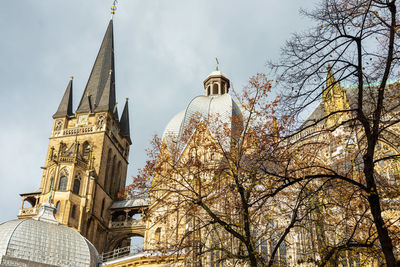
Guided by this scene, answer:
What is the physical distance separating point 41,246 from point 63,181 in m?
14.8

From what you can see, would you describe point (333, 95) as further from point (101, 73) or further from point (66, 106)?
point (101, 73)

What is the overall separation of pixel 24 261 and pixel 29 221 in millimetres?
4417

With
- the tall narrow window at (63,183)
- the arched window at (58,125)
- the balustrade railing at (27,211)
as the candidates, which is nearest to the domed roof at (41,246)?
the tall narrow window at (63,183)

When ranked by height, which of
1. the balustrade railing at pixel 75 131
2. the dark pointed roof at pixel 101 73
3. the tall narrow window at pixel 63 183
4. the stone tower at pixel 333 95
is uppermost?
the dark pointed roof at pixel 101 73

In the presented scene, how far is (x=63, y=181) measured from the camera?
165ft

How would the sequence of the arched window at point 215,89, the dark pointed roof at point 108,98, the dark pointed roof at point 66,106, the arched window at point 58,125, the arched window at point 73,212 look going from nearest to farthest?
the arched window at point 73,212 < the arched window at point 215,89 < the dark pointed roof at point 108,98 < the arched window at point 58,125 < the dark pointed roof at point 66,106

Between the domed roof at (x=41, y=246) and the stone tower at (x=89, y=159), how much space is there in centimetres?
847

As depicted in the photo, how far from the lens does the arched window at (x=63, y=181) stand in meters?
49.8

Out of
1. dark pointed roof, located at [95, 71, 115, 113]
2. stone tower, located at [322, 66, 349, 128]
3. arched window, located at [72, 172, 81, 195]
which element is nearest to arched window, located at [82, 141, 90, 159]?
dark pointed roof, located at [95, 71, 115, 113]

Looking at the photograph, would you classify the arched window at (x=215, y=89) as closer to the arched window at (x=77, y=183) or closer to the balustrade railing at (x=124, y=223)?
the balustrade railing at (x=124, y=223)

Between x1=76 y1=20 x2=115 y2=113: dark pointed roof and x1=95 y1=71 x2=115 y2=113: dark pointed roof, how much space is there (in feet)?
0.75

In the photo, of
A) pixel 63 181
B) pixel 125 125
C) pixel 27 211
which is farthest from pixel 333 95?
pixel 125 125

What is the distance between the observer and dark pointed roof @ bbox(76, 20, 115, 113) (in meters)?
60.5

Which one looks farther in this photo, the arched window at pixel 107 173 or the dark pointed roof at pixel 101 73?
the dark pointed roof at pixel 101 73
